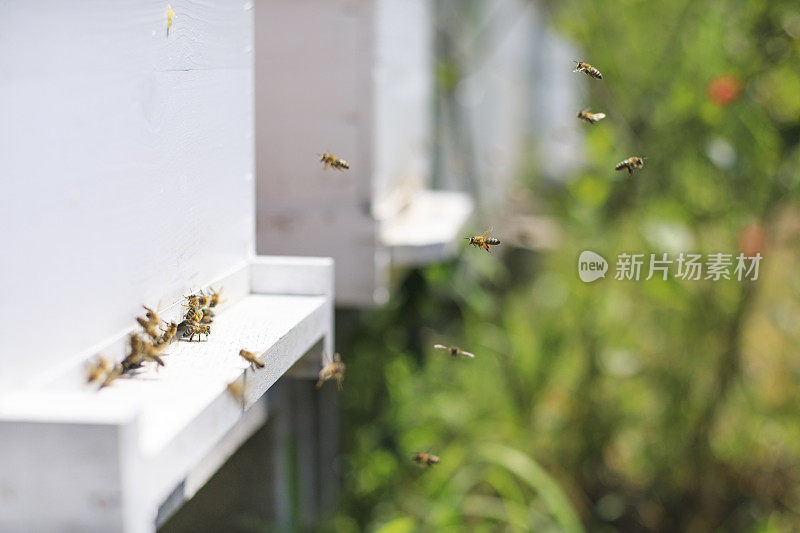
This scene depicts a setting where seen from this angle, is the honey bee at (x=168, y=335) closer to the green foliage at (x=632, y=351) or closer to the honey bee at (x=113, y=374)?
the honey bee at (x=113, y=374)

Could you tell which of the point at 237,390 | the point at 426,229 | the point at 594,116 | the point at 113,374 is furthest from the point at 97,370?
the point at 426,229

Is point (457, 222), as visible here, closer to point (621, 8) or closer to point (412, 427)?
point (412, 427)

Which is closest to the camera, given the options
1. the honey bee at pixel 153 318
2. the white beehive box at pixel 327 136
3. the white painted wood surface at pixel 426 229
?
the honey bee at pixel 153 318

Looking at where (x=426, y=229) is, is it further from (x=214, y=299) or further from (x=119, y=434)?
(x=119, y=434)

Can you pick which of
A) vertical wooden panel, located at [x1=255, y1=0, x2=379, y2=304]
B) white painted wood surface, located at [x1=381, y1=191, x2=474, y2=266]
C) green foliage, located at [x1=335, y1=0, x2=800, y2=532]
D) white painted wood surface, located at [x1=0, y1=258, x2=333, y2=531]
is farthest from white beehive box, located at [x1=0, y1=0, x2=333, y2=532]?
green foliage, located at [x1=335, y1=0, x2=800, y2=532]

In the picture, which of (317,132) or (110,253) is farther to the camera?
(317,132)

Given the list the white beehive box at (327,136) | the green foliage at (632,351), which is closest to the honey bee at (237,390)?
the white beehive box at (327,136)
